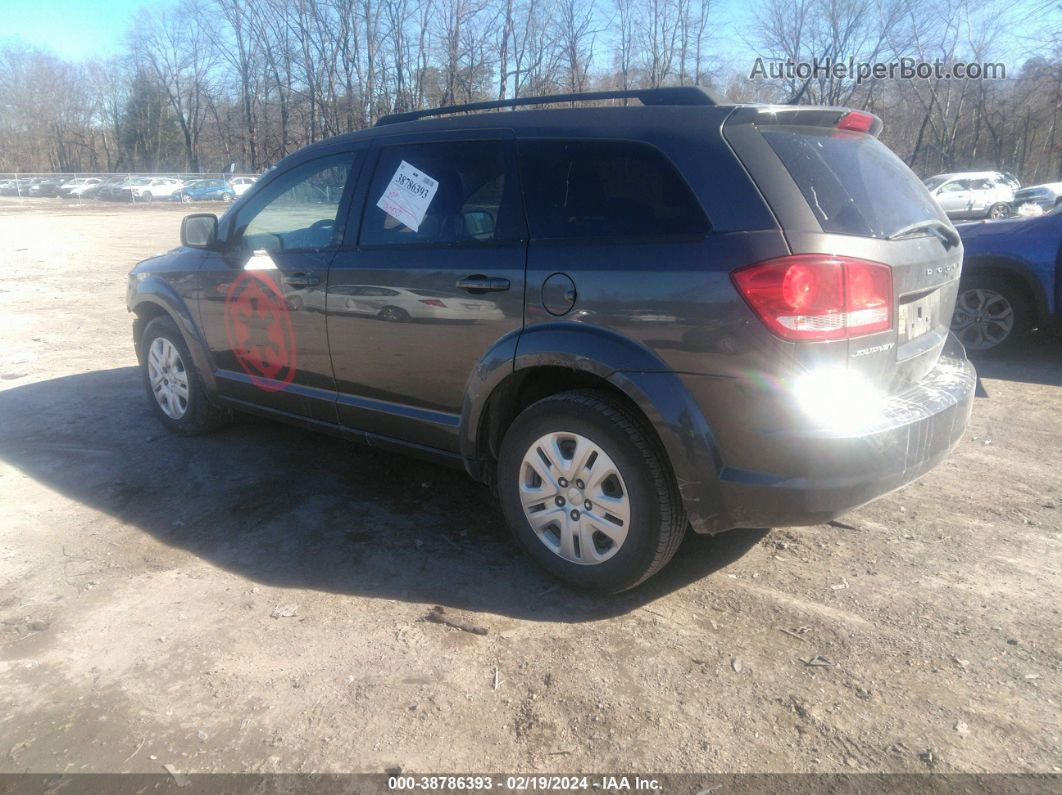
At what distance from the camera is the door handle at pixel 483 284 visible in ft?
10.8

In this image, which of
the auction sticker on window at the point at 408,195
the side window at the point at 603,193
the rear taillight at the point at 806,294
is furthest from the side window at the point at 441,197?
the rear taillight at the point at 806,294

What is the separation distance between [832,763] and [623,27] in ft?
145

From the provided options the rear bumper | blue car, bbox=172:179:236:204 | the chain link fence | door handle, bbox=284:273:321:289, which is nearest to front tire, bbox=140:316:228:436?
door handle, bbox=284:273:321:289

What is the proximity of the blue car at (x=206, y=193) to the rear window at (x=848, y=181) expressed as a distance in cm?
4725

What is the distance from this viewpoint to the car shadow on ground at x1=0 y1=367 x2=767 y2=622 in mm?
3395

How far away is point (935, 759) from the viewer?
2.32 m

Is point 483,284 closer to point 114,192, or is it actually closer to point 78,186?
point 114,192

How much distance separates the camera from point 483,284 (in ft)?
11.0

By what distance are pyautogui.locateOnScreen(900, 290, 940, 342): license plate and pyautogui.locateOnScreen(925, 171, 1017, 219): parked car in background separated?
29220mm

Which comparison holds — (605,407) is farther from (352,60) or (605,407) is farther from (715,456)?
(352,60)

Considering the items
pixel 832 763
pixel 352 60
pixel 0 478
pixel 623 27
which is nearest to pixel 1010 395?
pixel 832 763

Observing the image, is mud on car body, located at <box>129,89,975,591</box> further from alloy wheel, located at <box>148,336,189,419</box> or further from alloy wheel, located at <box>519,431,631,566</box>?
alloy wheel, located at <box>148,336,189,419</box>

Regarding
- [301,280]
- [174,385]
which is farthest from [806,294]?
A: [174,385]

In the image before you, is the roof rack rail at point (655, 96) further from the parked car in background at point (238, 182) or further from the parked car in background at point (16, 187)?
the parked car in background at point (16, 187)
